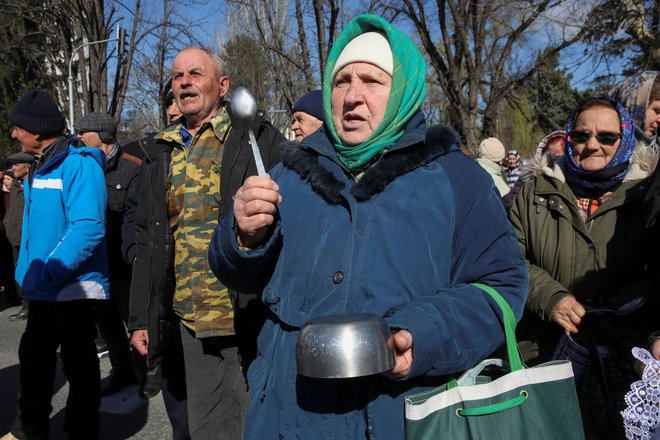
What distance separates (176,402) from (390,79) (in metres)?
2.30

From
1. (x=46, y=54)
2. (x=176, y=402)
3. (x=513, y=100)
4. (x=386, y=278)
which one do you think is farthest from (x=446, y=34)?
(x=386, y=278)

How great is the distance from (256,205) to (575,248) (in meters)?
1.59

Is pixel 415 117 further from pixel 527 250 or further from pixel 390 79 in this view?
pixel 527 250

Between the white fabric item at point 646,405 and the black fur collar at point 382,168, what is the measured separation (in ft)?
2.81

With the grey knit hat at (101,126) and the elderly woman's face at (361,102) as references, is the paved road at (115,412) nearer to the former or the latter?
the grey knit hat at (101,126)

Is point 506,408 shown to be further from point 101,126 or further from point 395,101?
point 101,126

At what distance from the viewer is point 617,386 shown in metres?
2.24

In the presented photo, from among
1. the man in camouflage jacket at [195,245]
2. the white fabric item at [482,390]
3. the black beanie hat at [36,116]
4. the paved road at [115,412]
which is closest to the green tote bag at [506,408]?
the white fabric item at [482,390]

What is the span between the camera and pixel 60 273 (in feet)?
10.6

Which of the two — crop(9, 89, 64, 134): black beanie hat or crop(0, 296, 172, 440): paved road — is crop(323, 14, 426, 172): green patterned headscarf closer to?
crop(9, 89, 64, 134): black beanie hat

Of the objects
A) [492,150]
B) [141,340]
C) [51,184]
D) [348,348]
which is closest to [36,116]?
[51,184]

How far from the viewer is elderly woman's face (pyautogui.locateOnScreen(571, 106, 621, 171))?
8.21 ft

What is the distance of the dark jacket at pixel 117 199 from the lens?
4801 mm

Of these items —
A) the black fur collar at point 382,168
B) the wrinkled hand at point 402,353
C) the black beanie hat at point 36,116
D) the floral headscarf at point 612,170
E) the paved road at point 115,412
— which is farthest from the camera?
the paved road at point 115,412
